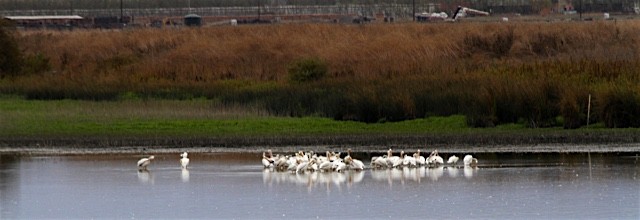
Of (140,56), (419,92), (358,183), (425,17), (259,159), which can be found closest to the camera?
(358,183)

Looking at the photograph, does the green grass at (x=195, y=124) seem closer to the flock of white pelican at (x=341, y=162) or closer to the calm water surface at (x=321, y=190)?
the calm water surface at (x=321, y=190)

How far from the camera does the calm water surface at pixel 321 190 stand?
1800cm

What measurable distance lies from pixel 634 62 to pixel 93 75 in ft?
63.4

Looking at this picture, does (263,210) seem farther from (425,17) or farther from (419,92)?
(425,17)

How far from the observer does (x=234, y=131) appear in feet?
102

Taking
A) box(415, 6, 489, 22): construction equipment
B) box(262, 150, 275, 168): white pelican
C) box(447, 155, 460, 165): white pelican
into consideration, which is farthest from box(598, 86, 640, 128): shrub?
box(415, 6, 489, 22): construction equipment

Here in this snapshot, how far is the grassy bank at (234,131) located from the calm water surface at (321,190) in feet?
10.1

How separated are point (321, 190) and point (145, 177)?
329 centimetres

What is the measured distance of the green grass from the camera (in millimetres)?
30750

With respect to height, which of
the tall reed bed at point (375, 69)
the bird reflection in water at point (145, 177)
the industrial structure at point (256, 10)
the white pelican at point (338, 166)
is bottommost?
the bird reflection in water at point (145, 177)

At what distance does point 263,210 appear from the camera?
60.0ft

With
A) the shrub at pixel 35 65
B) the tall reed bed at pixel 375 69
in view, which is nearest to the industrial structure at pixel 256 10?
the tall reed bed at pixel 375 69

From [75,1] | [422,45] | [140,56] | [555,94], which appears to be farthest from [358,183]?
[75,1]

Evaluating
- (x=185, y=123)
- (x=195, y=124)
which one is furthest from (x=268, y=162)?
(x=185, y=123)
